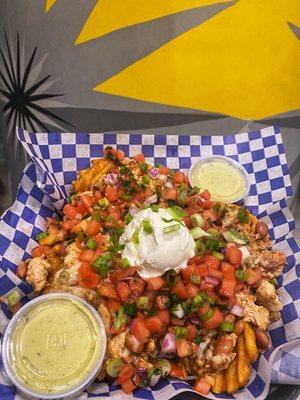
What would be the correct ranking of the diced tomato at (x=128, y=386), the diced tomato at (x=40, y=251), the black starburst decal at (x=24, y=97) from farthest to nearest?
the black starburst decal at (x=24, y=97), the diced tomato at (x=40, y=251), the diced tomato at (x=128, y=386)

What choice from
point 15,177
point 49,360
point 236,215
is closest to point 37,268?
point 49,360

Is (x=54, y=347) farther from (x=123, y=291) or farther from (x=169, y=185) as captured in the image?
(x=169, y=185)

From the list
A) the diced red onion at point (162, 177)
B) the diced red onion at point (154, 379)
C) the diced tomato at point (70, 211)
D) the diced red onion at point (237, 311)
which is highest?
the diced red onion at point (162, 177)

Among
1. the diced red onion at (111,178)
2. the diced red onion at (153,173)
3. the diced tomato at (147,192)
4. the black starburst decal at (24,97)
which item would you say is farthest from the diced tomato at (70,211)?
the black starburst decal at (24,97)

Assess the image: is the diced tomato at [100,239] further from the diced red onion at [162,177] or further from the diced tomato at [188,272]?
the diced red onion at [162,177]

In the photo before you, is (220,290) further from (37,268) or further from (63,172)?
(63,172)

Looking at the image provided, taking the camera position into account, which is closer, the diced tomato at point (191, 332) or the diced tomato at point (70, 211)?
the diced tomato at point (191, 332)

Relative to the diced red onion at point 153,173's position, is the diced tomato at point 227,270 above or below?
below

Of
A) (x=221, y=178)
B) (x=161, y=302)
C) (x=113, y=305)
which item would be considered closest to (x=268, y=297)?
(x=161, y=302)
